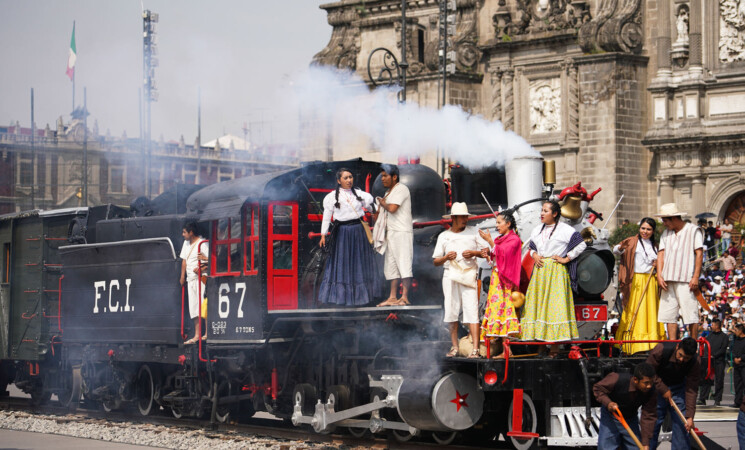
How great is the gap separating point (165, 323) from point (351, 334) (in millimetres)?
4258

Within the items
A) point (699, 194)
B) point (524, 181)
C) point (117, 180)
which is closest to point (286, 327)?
point (524, 181)

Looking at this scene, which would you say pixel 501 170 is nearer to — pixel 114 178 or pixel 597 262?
pixel 597 262

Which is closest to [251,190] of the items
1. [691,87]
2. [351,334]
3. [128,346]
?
[351,334]

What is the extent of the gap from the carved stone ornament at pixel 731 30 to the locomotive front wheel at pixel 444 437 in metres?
25.3

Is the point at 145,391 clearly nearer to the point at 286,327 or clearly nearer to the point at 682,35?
the point at 286,327

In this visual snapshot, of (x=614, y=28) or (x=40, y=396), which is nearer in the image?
(x=40, y=396)

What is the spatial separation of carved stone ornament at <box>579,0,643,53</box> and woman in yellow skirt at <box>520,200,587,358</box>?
2646cm

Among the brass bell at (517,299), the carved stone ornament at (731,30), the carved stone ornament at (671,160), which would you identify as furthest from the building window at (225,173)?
the brass bell at (517,299)

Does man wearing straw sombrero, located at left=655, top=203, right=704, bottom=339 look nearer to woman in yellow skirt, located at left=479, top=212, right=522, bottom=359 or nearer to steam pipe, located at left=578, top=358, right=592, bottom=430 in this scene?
steam pipe, located at left=578, top=358, right=592, bottom=430

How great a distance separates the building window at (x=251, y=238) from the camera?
15945mm

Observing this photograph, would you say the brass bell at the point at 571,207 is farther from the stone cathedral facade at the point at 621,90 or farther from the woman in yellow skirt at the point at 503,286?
the stone cathedral facade at the point at 621,90

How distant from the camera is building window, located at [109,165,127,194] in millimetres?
74062

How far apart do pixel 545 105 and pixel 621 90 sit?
3.21m

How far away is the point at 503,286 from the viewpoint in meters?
13.1
